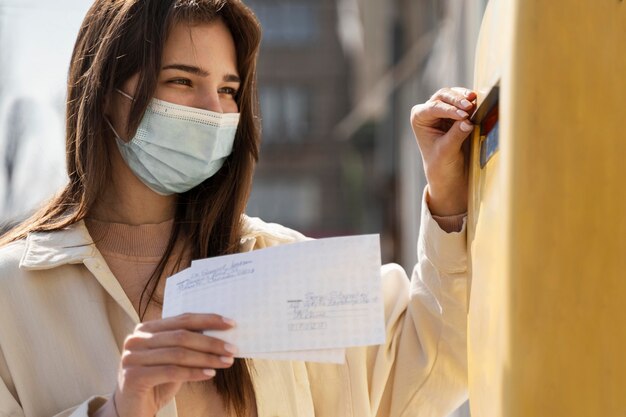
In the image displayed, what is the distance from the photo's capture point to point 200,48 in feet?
8.29

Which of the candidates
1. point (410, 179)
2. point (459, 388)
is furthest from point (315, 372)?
point (410, 179)

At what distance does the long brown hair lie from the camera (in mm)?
2521

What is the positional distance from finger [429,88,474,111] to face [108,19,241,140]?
1.70ft

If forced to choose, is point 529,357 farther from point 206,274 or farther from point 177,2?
point 177,2

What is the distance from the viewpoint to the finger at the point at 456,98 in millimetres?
2229

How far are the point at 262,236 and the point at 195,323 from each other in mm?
744

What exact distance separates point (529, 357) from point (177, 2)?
1.30 meters

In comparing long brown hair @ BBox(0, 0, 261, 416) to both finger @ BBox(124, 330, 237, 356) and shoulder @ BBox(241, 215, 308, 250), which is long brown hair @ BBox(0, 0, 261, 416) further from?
finger @ BBox(124, 330, 237, 356)

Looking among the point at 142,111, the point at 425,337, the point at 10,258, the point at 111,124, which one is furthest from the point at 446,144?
the point at 10,258

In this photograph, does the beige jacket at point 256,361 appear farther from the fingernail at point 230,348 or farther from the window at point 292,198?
the window at point 292,198

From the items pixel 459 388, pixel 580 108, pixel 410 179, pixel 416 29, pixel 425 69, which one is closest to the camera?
pixel 580 108

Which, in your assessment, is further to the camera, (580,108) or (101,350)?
(101,350)

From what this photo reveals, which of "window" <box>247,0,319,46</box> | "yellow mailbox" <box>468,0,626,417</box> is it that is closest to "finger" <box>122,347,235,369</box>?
"yellow mailbox" <box>468,0,626,417</box>

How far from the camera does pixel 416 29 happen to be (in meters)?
19.8
